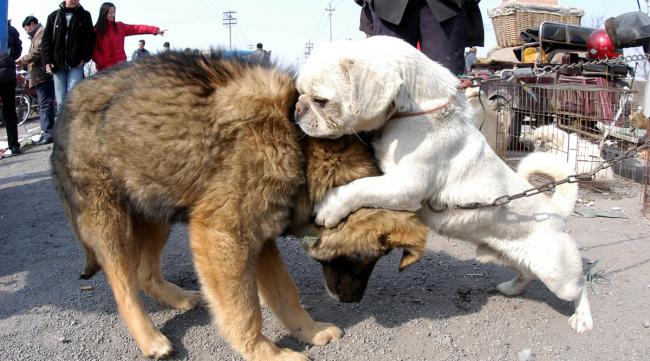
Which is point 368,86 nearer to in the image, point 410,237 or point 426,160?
point 426,160

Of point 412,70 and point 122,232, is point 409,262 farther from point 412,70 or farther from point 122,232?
point 122,232

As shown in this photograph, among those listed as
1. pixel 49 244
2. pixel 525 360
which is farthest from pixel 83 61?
pixel 525 360

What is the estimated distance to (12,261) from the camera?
162 inches

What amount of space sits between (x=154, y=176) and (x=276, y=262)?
0.88 meters

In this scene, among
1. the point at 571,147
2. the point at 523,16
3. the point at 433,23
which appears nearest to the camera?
the point at 433,23

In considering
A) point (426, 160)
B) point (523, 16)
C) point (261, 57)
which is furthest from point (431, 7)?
point (523, 16)

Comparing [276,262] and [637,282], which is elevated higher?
[276,262]

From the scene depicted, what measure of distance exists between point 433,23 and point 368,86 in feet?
6.50

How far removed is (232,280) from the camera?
254 centimetres

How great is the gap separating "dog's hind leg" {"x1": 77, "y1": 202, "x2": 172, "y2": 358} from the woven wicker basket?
Answer: 29.7ft

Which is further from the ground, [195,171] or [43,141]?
[195,171]

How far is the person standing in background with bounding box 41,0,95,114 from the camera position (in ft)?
26.5

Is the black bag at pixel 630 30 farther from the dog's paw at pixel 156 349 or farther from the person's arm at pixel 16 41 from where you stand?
the person's arm at pixel 16 41

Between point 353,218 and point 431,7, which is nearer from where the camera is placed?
point 353,218
